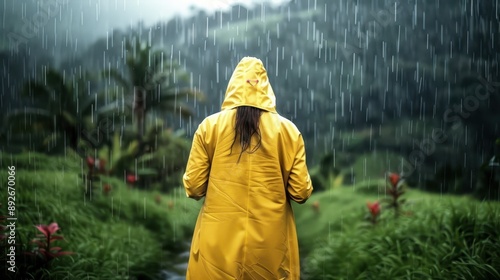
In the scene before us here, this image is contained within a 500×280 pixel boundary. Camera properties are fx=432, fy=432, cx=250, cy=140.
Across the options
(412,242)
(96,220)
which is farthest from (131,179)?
(412,242)

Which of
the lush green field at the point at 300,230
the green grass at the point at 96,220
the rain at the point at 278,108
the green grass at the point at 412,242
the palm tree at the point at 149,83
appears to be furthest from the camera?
the palm tree at the point at 149,83

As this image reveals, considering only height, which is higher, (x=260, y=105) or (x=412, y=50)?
(x=412, y=50)

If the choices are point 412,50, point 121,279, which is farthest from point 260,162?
point 412,50

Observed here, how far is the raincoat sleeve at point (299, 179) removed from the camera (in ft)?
7.99

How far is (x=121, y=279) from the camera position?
4.53m

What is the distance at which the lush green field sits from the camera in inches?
163

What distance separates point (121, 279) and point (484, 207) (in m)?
3.87

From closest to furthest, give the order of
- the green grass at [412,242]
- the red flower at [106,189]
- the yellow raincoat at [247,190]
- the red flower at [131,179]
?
the yellow raincoat at [247,190] → the green grass at [412,242] → the red flower at [106,189] → the red flower at [131,179]

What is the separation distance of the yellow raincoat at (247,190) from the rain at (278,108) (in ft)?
7.29

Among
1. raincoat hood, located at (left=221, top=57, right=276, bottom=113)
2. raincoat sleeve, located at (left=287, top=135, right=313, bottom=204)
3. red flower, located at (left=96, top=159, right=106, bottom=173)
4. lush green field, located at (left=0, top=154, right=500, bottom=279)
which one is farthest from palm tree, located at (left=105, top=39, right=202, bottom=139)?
raincoat sleeve, located at (left=287, top=135, right=313, bottom=204)

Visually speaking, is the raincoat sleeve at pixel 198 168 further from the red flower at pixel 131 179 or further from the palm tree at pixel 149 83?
the palm tree at pixel 149 83

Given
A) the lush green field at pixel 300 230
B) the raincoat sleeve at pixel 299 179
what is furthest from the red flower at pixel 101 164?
the raincoat sleeve at pixel 299 179

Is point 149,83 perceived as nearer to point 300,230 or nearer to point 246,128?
point 300,230

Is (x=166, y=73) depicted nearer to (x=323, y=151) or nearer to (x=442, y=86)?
(x=323, y=151)
